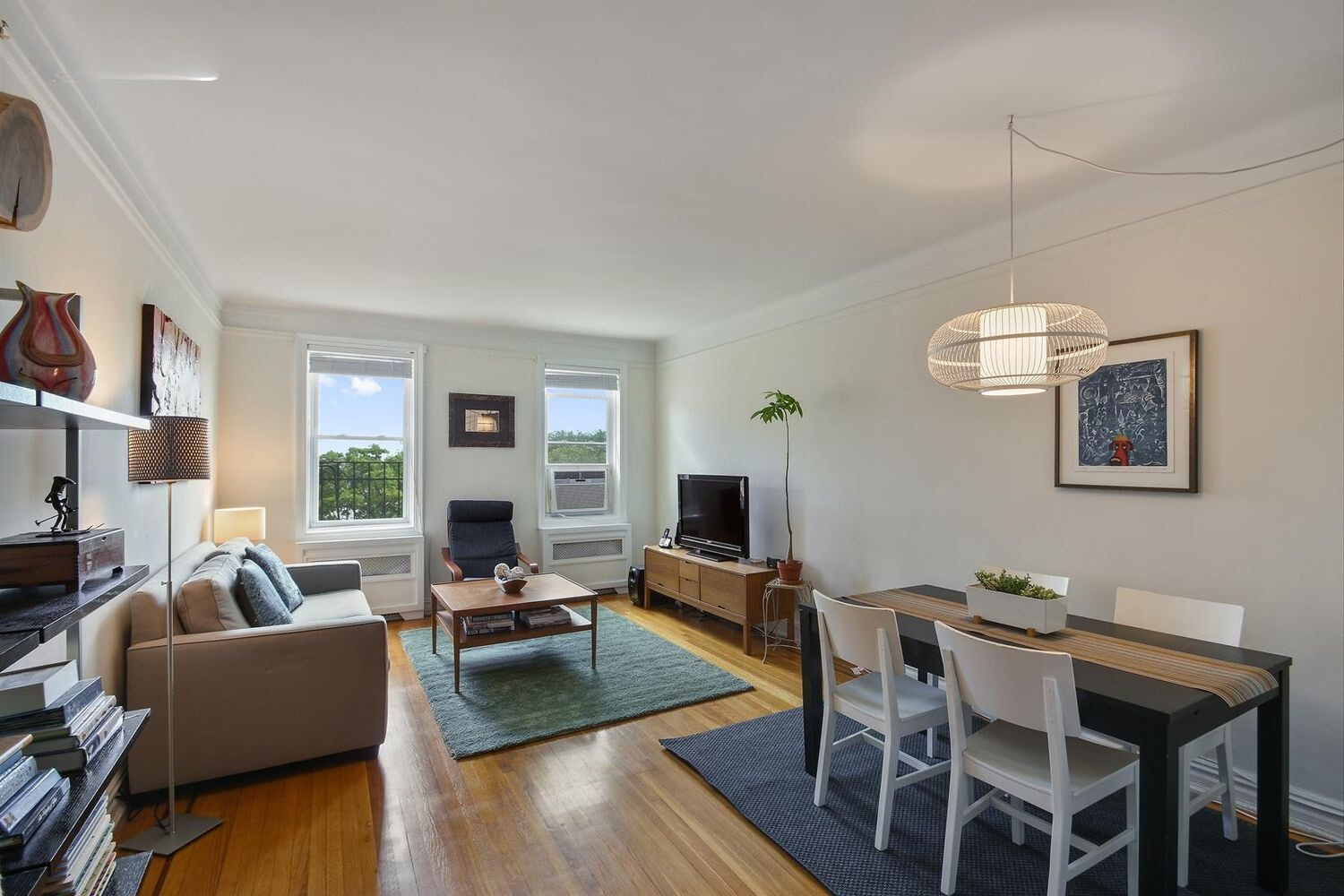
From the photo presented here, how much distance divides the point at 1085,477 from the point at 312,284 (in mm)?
4766

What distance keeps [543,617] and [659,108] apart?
121 inches

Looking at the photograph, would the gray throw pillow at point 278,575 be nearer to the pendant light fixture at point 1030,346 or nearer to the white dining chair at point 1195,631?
the pendant light fixture at point 1030,346

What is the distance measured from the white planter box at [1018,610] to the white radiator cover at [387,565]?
4460 millimetres

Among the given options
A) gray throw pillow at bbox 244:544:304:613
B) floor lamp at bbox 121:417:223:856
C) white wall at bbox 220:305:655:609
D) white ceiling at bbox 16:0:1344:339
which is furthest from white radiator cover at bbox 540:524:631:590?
floor lamp at bbox 121:417:223:856

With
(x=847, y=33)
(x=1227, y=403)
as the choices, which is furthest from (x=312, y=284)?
(x=1227, y=403)

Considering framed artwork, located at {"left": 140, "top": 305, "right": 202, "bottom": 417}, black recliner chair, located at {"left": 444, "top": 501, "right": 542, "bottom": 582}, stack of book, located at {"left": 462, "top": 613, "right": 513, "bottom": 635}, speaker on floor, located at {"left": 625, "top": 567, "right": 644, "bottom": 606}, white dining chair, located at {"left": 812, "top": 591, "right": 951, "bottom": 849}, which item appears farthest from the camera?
speaker on floor, located at {"left": 625, "top": 567, "right": 644, "bottom": 606}

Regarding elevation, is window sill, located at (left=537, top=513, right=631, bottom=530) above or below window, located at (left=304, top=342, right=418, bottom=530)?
below

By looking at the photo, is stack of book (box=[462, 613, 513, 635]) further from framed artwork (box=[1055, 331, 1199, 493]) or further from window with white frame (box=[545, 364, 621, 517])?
framed artwork (box=[1055, 331, 1199, 493])

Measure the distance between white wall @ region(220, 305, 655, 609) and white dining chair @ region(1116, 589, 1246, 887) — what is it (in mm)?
4610

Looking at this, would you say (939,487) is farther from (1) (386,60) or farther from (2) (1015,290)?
(1) (386,60)

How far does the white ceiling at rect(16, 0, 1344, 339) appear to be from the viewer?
71.6 inches

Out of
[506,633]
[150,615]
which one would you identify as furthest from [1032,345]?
[150,615]

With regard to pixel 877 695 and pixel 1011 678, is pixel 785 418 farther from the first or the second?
pixel 1011 678

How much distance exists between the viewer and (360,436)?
217 inches
